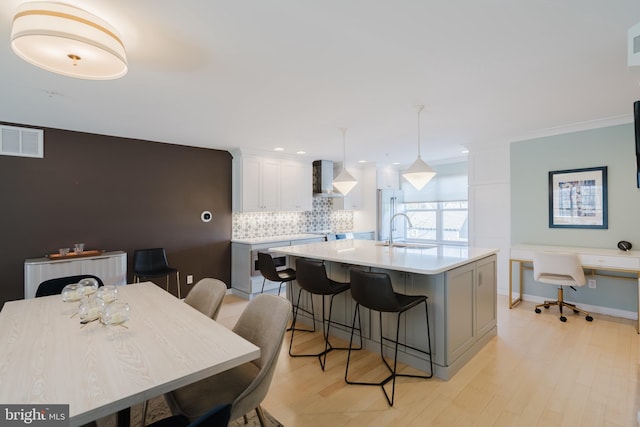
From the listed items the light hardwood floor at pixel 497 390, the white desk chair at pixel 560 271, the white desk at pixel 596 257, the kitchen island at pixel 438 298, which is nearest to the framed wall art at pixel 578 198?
the white desk at pixel 596 257

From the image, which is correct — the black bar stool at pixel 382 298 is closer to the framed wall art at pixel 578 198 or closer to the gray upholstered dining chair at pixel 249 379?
the gray upholstered dining chair at pixel 249 379

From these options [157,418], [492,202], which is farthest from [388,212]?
[157,418]

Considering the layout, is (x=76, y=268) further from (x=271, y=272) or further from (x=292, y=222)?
(x=292, y=222)

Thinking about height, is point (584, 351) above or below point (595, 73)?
below

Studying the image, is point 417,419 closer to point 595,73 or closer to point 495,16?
point 495,16

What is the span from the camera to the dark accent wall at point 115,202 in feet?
11.2

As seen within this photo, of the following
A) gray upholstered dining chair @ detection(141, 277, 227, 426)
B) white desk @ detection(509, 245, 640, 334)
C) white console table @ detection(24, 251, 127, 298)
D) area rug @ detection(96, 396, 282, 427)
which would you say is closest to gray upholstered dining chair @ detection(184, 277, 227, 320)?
gray upholstered dining chair @ detection(141, 277, 227, 426)

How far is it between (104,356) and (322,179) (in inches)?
197

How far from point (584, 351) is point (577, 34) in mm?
2749

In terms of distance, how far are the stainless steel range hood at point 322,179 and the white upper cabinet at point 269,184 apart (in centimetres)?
26

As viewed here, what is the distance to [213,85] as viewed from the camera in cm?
250

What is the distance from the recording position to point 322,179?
19.6ft

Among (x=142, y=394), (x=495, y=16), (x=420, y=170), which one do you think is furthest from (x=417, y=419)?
(x=495, y=16)

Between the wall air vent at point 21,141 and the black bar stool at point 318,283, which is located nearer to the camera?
the black bar stool at point 318,283
